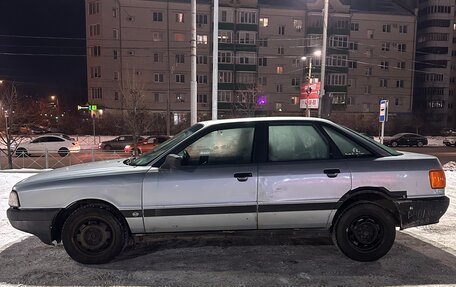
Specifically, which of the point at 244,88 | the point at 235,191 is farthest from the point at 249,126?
the point at 244,88

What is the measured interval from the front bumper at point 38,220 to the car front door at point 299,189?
2530 mm

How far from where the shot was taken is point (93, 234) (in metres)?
4.25

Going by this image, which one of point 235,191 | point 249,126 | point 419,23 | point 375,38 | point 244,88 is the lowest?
point 235,191

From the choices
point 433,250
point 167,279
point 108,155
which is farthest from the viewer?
point 108,155

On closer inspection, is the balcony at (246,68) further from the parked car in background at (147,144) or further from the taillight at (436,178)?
the taillight at (436,178)

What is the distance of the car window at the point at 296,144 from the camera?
4.42m

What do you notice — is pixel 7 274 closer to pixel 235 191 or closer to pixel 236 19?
pixel 235 191

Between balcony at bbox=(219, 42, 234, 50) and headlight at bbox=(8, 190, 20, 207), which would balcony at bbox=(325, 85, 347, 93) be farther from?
headlight at bbox=(8, 190, 20, 207)

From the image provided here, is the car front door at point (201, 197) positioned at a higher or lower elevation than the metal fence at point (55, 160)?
higher

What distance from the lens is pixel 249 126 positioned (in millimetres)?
4523

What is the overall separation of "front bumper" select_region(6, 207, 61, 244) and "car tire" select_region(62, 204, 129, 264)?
179mm

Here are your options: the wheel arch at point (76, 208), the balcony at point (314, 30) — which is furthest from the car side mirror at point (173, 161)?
the balcony at point (314, 30)

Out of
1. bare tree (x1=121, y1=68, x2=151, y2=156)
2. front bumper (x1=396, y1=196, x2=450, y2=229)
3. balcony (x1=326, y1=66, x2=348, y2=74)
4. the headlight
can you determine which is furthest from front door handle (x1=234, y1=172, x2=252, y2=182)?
balcony (x1=326, y1=66, x2=348, y2=74)

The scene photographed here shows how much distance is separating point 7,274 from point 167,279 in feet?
6.22
